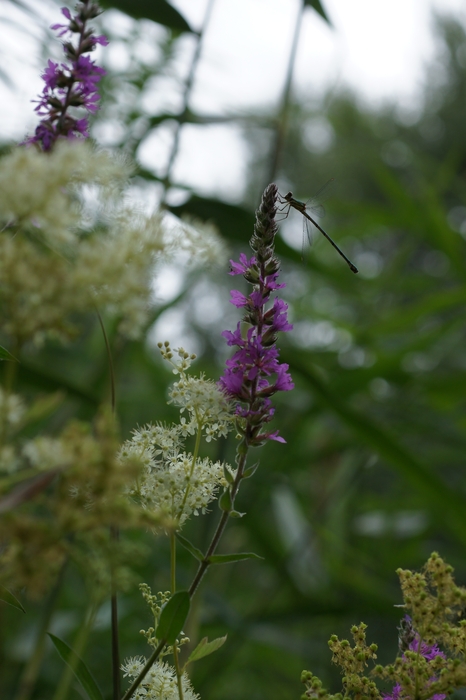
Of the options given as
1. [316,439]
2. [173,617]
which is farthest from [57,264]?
[316,439]

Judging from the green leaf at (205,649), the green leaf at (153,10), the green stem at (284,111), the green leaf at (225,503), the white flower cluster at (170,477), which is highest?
the green stem at (284,111)

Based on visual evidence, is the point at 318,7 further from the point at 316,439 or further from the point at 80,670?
the point at 316,439

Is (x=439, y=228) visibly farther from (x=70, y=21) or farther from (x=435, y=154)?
(x=435, y=154)

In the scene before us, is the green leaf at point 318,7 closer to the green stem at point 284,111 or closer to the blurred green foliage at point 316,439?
the green stem at point 284,111

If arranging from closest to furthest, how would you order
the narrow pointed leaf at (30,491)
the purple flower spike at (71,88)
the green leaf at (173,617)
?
the narrow pointed leaf at (30,491), the green leaf at (173,617), the purple flower spike at (71,88)

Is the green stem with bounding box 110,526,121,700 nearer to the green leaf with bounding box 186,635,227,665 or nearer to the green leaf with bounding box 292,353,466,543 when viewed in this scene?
the green leaf with bounding box 186,635,227,665

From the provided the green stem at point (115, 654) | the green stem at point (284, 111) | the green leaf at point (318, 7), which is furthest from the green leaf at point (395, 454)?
the green leaf at point (318, 7)

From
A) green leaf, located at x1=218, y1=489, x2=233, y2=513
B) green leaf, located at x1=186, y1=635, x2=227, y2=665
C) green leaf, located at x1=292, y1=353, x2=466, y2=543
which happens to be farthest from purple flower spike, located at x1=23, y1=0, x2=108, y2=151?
green leaf, located at x1=292, y1=353, x2=466, y2=543
